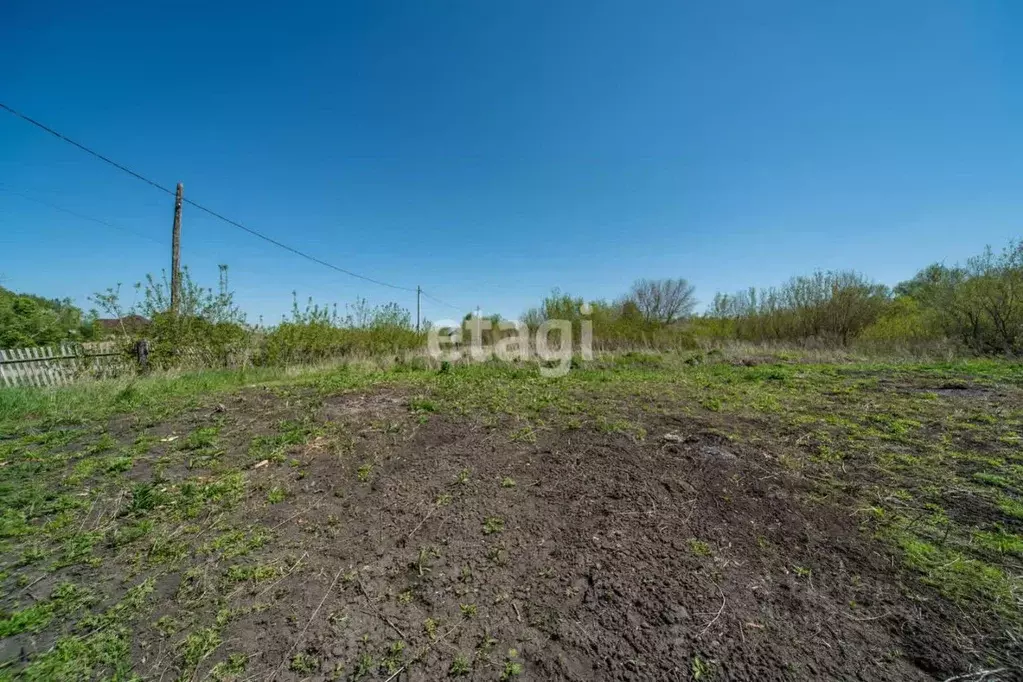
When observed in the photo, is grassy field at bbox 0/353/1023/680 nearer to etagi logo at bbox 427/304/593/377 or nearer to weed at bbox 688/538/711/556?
weed at bbox 688/538/711/556

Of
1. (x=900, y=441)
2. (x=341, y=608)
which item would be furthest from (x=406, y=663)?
(x=900, y=441)

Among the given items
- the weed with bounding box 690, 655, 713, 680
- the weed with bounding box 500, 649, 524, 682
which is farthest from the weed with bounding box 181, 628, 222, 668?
the weed with bounding box 690, 655, 713, 680

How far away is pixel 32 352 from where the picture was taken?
7.20m

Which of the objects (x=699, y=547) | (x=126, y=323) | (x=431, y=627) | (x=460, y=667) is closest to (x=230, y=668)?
(x=431, y=627)

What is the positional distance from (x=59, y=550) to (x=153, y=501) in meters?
0.46

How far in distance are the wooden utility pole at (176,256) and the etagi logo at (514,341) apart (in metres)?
6.67

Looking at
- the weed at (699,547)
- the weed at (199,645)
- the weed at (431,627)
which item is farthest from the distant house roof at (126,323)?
the weed at (699,547)

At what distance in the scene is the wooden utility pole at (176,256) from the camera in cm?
888

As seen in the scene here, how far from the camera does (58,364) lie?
23.9ft

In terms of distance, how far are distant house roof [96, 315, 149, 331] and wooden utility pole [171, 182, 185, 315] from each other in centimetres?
60

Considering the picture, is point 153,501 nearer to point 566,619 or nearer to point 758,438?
point 566,619

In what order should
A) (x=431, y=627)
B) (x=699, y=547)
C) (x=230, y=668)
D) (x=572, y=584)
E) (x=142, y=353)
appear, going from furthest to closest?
(x=142, y=353) < (x=699, y=547) < (x=572, y=584) < (x=431, y=627) < (x=230, y=668)

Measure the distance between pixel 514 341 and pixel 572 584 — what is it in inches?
478

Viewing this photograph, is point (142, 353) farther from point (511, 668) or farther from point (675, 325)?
point (675, 325)
